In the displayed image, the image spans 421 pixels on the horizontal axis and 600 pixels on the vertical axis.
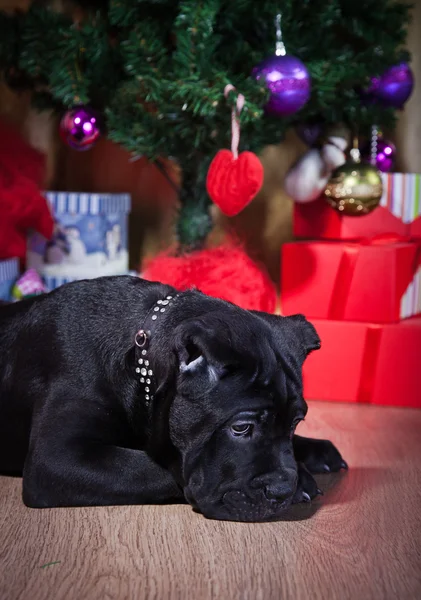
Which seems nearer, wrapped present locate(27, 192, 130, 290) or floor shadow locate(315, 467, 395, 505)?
floor shadow locate(315, 467, 395, 505)

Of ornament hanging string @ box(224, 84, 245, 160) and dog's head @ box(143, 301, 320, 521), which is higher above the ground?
ornament hanging string @ box(224, 84, 245, 160)

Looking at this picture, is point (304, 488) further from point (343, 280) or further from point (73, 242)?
point (73, 242)

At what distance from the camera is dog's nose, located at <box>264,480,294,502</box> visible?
5.22 ft

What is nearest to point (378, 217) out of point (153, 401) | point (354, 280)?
point (354, 280)

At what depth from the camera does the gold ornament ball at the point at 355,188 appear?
8.75 feet

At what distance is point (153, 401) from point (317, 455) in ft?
1.68

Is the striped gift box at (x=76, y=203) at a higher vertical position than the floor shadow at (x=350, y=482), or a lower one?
higher

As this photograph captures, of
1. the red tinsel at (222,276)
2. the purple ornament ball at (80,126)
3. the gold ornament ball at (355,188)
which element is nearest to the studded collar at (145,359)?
the red tinsel at (222,276)

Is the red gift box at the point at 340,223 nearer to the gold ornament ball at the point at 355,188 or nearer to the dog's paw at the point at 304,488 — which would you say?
the gold ornament ball at the point at 355,188

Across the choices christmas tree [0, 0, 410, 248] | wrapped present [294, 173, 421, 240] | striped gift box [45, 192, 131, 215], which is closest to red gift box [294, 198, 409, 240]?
wrapped present [294, 173, 421, 240]

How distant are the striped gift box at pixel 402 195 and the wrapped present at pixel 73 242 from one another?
1.00m

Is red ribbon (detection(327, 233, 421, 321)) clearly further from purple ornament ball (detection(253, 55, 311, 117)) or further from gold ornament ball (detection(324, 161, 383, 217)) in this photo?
purple ornament ball (detection(253, 55, 311, 117))

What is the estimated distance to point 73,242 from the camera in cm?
309

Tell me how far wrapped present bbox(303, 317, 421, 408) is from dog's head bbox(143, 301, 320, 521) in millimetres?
1112
